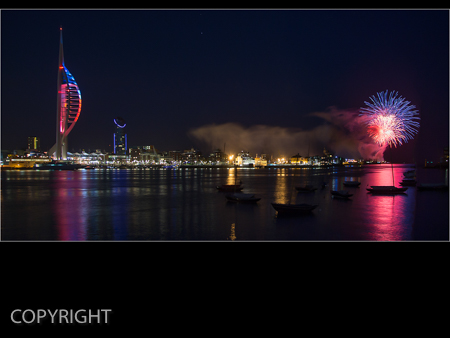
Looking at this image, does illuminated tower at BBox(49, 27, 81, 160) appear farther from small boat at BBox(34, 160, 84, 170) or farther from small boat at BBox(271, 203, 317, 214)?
small boat at BBox(271, 203, 317, 214)

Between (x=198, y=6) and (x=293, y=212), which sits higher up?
→ (x=198, y=6)

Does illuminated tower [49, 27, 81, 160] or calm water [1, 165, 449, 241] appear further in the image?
illuminated tower [49, 27, 81, 160]

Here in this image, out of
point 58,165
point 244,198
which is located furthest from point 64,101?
point 244,198

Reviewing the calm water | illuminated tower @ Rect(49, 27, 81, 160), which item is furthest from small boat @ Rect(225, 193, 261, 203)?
illuminated tower @ Rect(49, 27, 81, 160)

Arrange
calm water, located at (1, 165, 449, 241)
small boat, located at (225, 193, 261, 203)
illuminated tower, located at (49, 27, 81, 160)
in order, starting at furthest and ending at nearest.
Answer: illuminated tower, located at (49, 27, 81, 160) < small boat, located at (225, 193, 261, 203) < calm water, located at (1, 165, 449, 241)

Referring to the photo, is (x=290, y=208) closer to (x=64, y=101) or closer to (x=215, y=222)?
(x=215, y=222)

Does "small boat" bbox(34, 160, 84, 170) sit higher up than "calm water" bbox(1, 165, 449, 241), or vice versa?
"calm water" bbox(1, 165, 449, 241)

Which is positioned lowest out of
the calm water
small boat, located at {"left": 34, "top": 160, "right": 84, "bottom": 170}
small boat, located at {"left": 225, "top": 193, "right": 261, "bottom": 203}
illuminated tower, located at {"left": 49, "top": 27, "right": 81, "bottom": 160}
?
small boat, located at {"left": 34, "top": 160, "right": 84, "bottom": 170}
